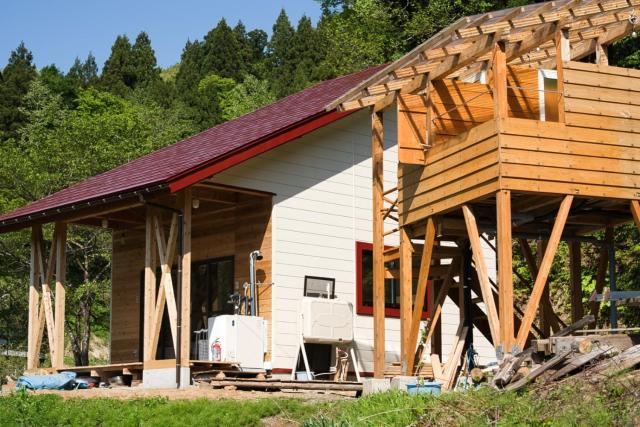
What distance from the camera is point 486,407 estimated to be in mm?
10719

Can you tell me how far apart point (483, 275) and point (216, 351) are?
6305 millimetres

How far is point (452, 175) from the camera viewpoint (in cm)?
1523

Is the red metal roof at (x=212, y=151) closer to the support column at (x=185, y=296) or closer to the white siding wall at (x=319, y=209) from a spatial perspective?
the white siding wall at (x=319, y=209)

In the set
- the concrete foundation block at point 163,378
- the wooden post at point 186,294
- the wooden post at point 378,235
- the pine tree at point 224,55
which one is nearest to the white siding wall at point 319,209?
the wooden post at point 186,294

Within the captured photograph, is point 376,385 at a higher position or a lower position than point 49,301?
lower

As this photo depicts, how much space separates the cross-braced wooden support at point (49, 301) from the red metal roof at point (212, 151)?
0.75m

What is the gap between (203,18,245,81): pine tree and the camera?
3231 inches

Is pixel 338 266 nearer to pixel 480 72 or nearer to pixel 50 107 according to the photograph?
pixel 480 72

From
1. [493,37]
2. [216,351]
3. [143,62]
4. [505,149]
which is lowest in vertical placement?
[216,351]

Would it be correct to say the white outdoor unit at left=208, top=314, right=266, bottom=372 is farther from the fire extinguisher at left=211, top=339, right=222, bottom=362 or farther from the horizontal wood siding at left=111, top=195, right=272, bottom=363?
the horizontal wood siding at left=111, top=195, right=272, bottom=363

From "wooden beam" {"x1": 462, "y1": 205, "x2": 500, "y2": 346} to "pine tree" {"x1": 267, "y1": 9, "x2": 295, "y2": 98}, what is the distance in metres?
49.1

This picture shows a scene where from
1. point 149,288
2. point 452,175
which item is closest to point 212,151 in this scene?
point 149,288

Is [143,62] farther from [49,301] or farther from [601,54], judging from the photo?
[601,54]

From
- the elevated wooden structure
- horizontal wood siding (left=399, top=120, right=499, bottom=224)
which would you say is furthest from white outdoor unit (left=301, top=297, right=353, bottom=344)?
horizontal wood siding (left=399, top=120, right=499, bottom=224)
